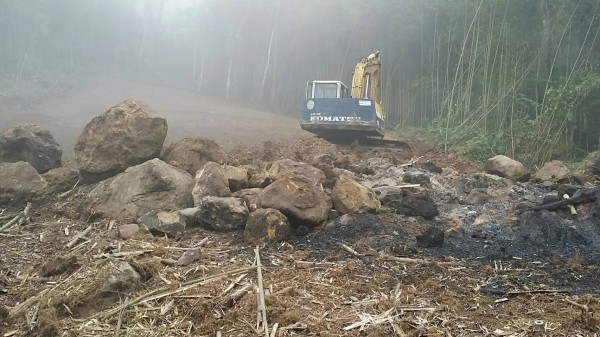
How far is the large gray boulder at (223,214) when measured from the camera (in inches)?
202

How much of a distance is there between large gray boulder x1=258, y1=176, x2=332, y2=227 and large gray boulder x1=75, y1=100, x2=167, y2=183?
2224 millimetres

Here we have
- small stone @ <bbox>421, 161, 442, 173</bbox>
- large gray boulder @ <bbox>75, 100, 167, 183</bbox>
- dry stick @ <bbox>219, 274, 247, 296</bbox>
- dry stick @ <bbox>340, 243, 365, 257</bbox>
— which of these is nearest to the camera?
dry stick @ <bbox>219, 274, 247, 296</bbox>

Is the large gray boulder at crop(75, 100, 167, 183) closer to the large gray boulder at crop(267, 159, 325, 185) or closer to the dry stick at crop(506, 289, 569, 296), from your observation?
the large gray boulder at crop(267, 159, 325, 185)

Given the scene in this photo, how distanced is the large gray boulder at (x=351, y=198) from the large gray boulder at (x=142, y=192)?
157 centimetres

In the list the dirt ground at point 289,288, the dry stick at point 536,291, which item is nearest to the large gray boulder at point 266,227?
the dirt ground at point 289,288

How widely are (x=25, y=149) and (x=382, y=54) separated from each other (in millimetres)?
18740

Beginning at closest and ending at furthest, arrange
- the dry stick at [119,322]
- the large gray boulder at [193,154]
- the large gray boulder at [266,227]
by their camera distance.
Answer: the dry stick at [119,322], the large gray boulder at [266,227], the large gray boulder at [193,154]

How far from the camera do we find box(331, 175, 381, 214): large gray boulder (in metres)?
5.59

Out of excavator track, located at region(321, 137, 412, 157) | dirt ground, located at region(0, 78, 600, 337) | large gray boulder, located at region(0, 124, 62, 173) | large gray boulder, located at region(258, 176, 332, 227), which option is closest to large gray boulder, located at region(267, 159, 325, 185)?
large gray boulder, located at region(258, 176, 332, 227)

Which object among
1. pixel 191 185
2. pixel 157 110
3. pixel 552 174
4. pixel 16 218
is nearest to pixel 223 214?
pixel 191 185

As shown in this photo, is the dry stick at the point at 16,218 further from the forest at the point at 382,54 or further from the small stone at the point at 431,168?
the forest at the point at 382,54

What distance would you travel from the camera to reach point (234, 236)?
4.97 meters

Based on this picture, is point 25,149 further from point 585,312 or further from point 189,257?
point 585,312

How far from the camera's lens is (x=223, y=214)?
513cm
